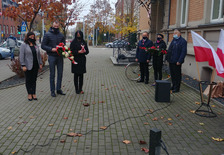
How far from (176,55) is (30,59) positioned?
4319 mm

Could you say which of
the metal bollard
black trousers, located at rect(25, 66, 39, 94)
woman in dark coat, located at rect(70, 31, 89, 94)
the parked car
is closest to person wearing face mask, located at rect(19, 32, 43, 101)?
black trousers, located at rect(25, 66, 39, 94)

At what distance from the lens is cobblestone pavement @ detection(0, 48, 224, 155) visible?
4.05 metres

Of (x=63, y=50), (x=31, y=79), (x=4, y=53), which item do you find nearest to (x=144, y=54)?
(x=63, y=50)

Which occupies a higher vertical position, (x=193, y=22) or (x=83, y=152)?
(x=193, y=22)

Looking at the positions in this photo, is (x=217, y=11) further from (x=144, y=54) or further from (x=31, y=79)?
(x=31, y=79)

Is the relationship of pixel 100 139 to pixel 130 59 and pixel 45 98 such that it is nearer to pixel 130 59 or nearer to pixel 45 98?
pixel 45 98

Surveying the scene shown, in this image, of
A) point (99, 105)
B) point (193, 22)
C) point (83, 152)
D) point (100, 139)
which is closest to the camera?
point (83, 152)

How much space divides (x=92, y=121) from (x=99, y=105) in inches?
49.5

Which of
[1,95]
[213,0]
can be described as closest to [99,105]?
[1,95]

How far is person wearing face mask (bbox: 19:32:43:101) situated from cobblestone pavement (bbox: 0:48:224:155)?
601mm

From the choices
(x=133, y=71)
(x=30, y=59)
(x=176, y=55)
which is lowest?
(x=133, y=71)

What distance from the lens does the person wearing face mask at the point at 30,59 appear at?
656 centimetres

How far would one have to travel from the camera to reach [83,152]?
153 inches

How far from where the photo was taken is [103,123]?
5.17m
